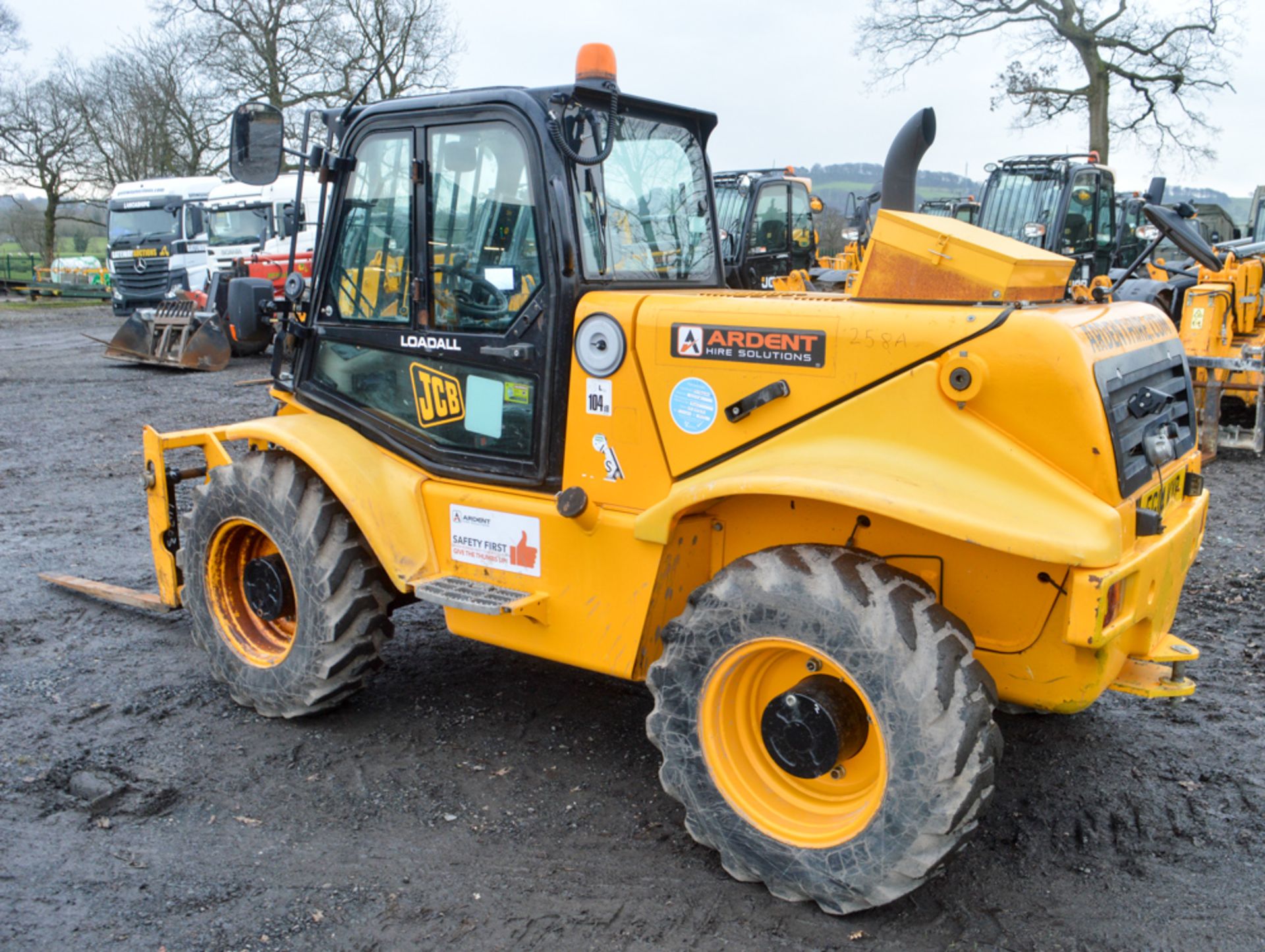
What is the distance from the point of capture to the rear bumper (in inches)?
111

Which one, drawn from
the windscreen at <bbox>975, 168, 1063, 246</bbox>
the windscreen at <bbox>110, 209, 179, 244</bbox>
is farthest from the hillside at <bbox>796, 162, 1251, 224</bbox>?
the windscreen at <bbox>110, 209, 179, 244</bbox>

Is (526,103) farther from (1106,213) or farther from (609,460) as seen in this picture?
(1106,213)

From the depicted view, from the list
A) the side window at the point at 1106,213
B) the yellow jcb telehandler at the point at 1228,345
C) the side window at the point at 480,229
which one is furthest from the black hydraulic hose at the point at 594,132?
the side window at the point at 1106,213

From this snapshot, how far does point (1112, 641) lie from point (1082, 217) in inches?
515

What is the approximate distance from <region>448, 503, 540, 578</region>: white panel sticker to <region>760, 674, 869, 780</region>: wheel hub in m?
A: 1.12

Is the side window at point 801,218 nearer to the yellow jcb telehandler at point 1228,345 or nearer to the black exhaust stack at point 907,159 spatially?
the yellow jcb telehandler at point 1228,345

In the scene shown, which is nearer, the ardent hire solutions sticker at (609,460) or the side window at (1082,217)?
the ardent hire solutions sticker at (609,460)

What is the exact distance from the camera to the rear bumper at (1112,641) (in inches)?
111

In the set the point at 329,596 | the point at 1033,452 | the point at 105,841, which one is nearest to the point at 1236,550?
the point at 1033,452

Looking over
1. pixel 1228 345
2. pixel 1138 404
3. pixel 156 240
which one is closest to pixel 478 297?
pixel 1138 404

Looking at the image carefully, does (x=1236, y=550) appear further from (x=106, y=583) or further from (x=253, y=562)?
(x=106, y=583)

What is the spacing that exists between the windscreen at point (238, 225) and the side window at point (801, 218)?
1234 centimetres

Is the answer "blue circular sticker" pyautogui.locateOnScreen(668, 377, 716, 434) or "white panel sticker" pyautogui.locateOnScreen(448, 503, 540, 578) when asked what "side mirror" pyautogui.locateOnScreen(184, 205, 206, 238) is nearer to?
"white panel sticker" pyautogui.locateOnScreen(448, 503, 540, 578)

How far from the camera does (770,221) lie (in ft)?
54.3
